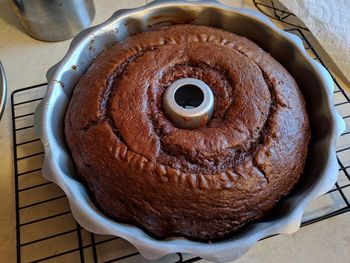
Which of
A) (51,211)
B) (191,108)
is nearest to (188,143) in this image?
(191,108)

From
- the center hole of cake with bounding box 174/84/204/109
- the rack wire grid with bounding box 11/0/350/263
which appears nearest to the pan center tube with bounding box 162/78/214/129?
the center hole of cake with bounding box 174/84/204/109

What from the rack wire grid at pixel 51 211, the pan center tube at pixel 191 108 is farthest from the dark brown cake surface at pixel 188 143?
the rack wire grid at pixel 51 211

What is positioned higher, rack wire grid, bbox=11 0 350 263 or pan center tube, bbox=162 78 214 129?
pan center tube, bbox=162 78 214 129

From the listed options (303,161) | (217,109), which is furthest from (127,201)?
(303,161)

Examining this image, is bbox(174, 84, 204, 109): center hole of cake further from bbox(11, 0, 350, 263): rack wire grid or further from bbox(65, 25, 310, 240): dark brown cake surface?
bbox(11, 0, 350, 263): rack wire grid

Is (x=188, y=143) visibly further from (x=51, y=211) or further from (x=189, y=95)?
(x=51, y=211)
